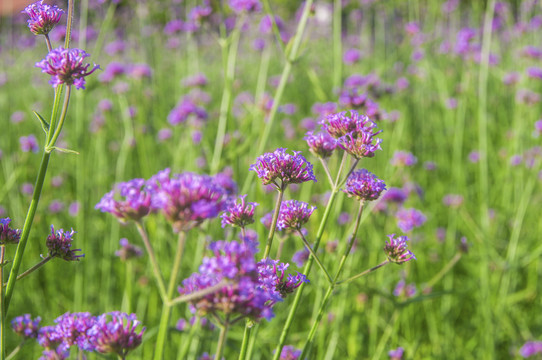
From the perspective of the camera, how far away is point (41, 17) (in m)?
0.87

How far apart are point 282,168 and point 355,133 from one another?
22cm

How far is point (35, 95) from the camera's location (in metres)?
6.45

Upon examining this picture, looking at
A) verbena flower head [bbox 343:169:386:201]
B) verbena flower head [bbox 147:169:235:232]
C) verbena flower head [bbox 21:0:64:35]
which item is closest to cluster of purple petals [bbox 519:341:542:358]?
verbena flower head [bbox 343:169:386:201]

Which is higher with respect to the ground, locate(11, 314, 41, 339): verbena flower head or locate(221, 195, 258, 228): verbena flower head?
locate(221, 195, 258, 228): verbena flower head

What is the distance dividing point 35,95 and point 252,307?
686cm

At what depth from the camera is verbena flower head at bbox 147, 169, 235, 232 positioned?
612 mm

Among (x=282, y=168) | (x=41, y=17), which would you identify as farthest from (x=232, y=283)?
(x=41, y=17)

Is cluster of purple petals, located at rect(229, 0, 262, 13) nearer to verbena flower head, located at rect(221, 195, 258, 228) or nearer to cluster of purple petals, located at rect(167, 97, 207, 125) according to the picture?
cluster of purple petals, located at rect(167, 97, 207, 125)

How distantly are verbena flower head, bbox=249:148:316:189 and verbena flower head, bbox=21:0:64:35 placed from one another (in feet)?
1.62

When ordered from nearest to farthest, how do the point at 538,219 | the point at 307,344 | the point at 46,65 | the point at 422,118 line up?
1. the point at 46,65
2. the point at 307,344
3. the point at 538,219
4. the point at 422,118

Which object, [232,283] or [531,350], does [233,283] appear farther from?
[531,350]

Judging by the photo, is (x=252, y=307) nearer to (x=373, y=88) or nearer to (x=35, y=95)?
(x=373, y=88)

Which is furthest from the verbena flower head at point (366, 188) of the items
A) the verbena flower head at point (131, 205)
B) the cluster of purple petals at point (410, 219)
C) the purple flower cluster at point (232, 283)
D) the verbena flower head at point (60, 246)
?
the cluster of purple petals at point (410, 219)

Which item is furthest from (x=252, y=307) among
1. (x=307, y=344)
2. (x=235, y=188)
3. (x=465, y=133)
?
(x=465, y=133)
